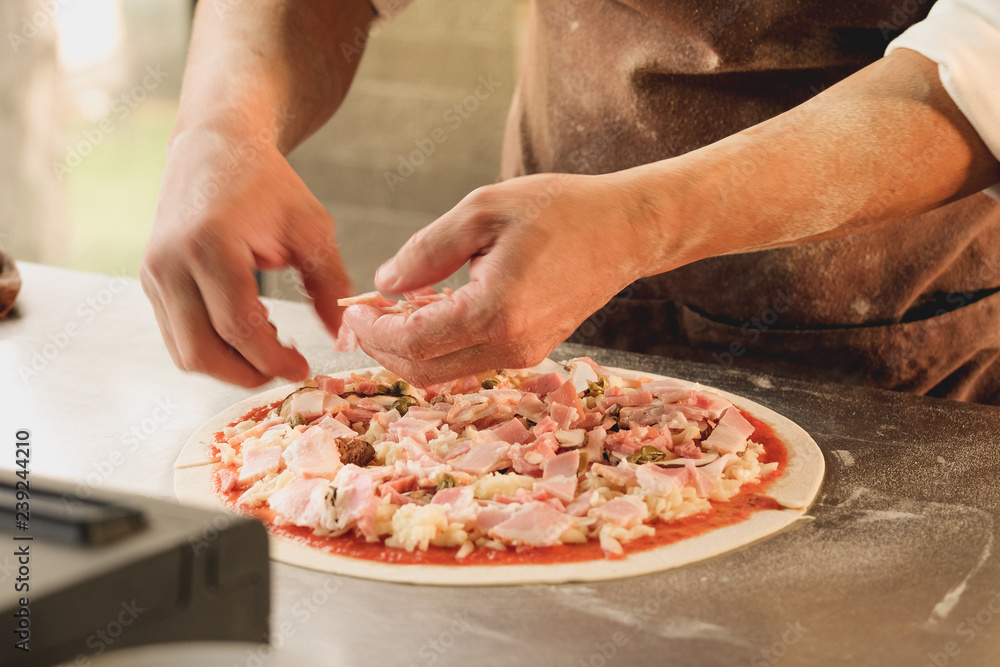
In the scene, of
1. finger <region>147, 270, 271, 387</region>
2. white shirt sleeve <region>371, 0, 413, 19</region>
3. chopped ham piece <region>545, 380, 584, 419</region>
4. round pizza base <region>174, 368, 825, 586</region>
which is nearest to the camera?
→ round pizza base <region>174, 368, 825, 586</region>

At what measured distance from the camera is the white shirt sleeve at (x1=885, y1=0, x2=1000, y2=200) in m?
1.12

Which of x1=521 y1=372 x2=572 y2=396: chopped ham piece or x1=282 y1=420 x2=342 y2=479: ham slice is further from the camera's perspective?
x1=521 y1=372 x2=572 y2=396: chopped ham piece

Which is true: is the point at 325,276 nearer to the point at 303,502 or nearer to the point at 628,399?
the point at 303,502

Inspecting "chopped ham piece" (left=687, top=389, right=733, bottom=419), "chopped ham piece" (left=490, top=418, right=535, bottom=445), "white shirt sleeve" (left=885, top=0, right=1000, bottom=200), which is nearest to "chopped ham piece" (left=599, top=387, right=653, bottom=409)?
"chopped ham piece" (left=687, top=389, right=733, bottom=419)

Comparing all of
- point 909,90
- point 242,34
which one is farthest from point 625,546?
point 242,34

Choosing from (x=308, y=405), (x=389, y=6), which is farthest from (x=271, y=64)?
(x=308, y=405)

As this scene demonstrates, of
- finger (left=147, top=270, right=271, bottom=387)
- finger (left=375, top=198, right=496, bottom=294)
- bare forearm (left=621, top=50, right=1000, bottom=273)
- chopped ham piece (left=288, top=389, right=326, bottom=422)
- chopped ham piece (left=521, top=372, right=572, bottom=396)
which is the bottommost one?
chopped ham piece (left=288, top=389, right=326, bottom=422)

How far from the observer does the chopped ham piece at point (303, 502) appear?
967 millimetres

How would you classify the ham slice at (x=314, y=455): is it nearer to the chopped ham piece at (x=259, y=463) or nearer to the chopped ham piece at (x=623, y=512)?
the chopped ham piece at (x=259, y=463)

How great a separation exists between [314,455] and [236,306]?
20cm

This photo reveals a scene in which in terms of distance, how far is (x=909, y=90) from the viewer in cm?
116

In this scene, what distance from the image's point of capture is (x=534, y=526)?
940 millimetres

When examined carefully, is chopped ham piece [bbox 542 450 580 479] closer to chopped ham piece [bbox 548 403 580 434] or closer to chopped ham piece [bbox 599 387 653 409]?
chopped ham piece [bbox 548 403 580 434]

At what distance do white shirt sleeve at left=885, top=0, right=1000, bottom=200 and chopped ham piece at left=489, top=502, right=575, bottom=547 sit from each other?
733mm
